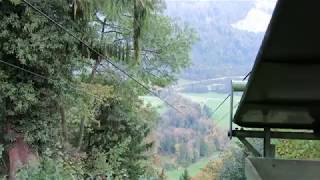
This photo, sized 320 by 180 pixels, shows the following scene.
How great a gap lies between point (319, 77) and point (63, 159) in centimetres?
1229

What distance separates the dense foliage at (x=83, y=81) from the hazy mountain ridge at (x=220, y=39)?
22.8 feet

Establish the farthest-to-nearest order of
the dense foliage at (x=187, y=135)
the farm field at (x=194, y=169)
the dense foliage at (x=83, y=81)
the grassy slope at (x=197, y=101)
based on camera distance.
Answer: the dense foliage at (x=187, y=135)
the farm field at (x=194, y=169)
the grassy slope at (x=197, y=101)
the dense foliage at (x=83, y=81)

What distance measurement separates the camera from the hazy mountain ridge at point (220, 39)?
90.6 feet

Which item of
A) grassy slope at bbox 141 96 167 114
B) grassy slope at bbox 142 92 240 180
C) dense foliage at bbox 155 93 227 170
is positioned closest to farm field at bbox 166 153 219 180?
grassy slope at bbox 142 92 240 180

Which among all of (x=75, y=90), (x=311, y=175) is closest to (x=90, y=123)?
(x=75, y=90)

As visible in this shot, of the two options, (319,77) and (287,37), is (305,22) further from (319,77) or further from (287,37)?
(319,77)

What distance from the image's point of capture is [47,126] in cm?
1096

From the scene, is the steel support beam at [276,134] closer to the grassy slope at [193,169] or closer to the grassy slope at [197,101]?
the grassy slope at [197,101]

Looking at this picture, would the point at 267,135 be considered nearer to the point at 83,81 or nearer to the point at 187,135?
the point at 83,81

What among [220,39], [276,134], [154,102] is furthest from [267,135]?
[220,39]

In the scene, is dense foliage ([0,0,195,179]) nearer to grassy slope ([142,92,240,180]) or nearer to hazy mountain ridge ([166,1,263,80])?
grassy slope ([142,92,240,180])

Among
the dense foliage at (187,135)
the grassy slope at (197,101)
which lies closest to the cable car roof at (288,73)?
the grassy slope at (197,101)

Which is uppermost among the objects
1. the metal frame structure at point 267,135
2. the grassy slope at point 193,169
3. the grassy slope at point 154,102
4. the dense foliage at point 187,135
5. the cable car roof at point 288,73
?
the cable car roof at point 288,73

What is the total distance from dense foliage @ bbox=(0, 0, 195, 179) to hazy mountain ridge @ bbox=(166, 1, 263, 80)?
6.96m
